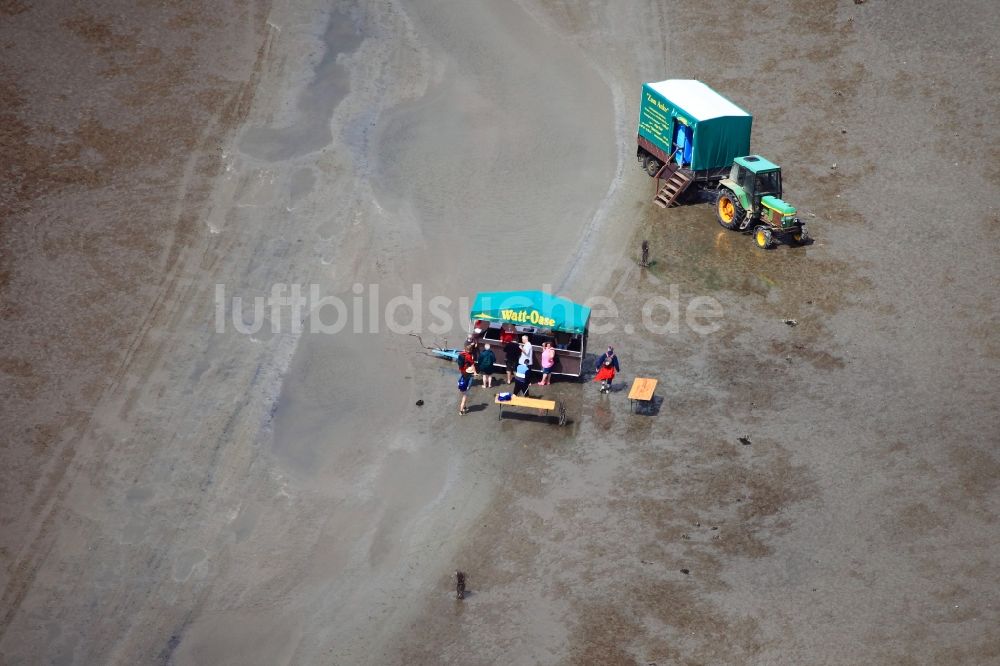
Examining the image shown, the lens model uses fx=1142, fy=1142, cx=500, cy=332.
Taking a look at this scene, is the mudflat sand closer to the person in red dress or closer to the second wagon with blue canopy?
the person in red dress

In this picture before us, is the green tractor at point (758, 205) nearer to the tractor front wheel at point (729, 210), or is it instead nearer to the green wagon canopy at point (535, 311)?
the tractor front wheel at point (729, 210)

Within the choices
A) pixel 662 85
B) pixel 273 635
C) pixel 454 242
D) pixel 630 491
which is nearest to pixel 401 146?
pixel 454 242

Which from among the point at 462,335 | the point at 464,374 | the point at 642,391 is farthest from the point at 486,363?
the point at 642,391

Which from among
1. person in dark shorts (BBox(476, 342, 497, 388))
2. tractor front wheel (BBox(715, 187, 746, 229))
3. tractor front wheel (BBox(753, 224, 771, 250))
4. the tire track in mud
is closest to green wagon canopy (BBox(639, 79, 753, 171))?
tractor front wheel (BBox(715, 187, 746, 229))

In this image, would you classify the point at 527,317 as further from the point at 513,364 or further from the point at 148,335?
the point at 148,335

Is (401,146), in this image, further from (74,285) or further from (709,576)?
(709,576)
